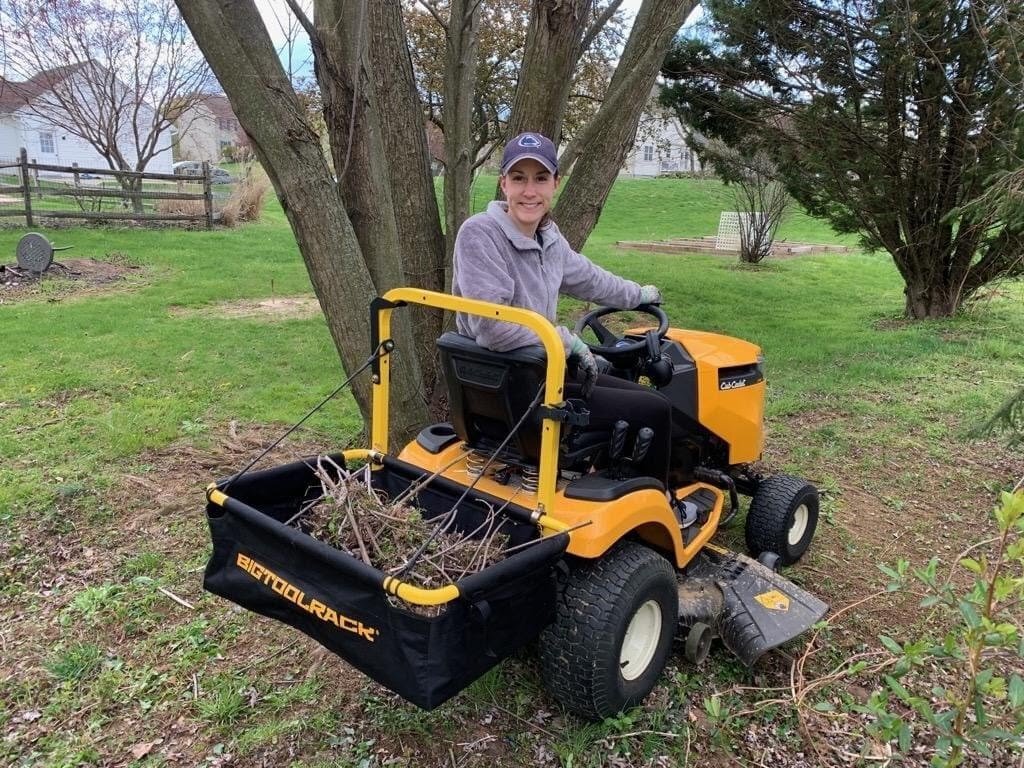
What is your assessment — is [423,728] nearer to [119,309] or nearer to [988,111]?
[119,309]

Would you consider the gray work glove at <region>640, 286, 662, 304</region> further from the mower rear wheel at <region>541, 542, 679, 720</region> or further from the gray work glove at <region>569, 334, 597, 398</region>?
the mower rear wheel at <region>541, 542, 679, 720</region>

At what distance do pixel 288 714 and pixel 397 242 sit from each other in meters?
2.23

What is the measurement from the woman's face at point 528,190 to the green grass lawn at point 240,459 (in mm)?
1660

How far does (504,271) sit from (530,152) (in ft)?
1.41

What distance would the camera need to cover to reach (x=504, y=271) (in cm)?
248

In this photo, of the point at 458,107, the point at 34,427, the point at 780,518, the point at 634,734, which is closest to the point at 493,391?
the point at 634,734

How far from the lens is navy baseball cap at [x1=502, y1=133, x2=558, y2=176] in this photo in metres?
2.52

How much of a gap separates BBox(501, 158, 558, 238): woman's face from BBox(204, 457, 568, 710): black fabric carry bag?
3.57 ft

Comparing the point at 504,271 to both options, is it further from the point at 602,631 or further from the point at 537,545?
the point at 602,631

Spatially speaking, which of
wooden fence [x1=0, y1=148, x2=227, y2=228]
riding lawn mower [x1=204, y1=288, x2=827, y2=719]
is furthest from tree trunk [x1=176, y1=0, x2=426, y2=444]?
wooden fence [x1=0, y1=148, x2=227, y2=228]

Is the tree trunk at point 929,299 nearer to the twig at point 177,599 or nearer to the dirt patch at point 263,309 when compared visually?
the dirt patch at point 263,309

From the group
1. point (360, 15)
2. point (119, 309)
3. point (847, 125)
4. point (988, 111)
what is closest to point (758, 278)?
point (847, 125)

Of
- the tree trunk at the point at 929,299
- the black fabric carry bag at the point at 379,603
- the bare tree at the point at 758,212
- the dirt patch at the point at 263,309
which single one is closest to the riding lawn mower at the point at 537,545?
the black fabric carry bag at the point at 379,603

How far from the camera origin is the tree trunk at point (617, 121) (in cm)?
396
